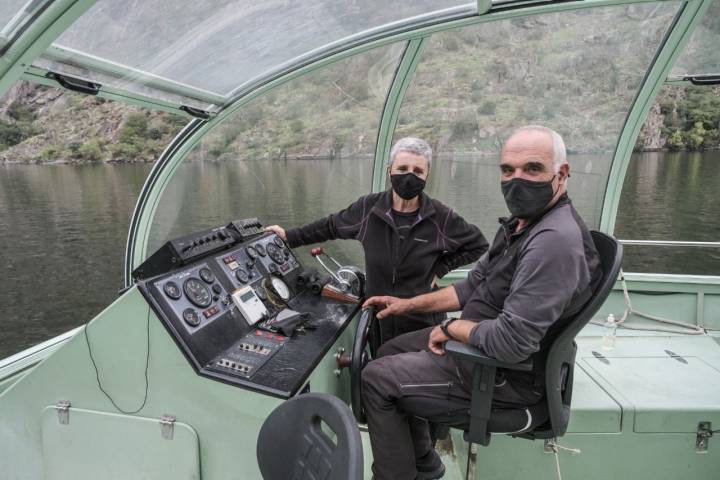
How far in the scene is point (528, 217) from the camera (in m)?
1.58

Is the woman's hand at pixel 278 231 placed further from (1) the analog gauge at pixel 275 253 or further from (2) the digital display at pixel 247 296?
(2) the digital display at pixel 247 296

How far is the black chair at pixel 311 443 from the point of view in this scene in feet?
2.28

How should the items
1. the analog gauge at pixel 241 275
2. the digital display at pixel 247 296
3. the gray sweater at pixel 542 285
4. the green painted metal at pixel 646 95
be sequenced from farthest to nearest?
1. the green painted metal at pixel 646 95
2. the analog gauge at pixel 241 275
3. the digital display at pixel 247 296
4. the gray sweater at pixel 542 285

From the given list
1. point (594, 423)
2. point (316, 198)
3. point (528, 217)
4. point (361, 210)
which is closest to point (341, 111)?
point (316, 198)

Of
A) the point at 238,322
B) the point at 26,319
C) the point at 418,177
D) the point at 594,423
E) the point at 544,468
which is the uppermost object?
the point at 418,177

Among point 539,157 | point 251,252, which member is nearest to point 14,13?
point 251,252

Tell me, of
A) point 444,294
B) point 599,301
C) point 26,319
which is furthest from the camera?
point 26,319

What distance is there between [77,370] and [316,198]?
330 centimetres

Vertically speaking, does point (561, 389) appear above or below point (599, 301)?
below

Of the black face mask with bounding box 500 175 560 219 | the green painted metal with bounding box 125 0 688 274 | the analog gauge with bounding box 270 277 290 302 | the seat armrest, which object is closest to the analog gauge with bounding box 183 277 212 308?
the analog gauge with bounding box 270 277 290 302

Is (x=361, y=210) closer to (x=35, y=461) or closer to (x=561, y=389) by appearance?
(x=561, y=389)

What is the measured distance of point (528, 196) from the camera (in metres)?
1.53

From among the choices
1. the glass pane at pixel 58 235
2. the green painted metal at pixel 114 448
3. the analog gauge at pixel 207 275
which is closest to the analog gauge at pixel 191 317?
the analog gauge at pixel 207 275

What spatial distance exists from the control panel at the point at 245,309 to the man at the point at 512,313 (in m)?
0.31
